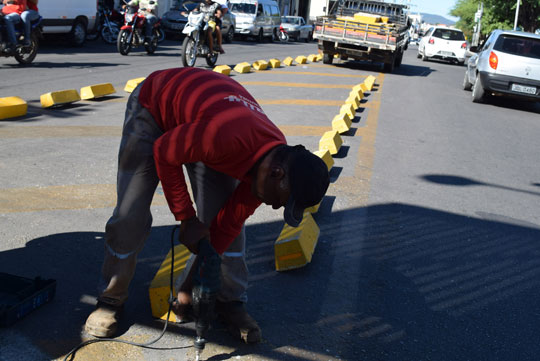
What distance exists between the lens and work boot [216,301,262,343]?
10.5ft

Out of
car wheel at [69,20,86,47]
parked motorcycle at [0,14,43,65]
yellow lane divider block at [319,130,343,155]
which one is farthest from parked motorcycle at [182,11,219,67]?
yellow lane divider block at [319,130,343,155]

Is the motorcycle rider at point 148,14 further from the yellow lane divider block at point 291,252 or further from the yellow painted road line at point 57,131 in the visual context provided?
the yellow lane divider block at point 291,252

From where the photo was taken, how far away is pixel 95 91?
10016 mm

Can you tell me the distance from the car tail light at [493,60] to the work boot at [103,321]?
40.3 feet

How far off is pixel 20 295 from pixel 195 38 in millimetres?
12191

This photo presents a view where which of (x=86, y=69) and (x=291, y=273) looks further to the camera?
(x=86, y=69)

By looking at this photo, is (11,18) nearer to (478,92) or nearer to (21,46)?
(21,46)

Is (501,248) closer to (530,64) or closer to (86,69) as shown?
(530,64)

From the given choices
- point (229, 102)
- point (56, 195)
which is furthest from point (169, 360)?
point (56, 195)

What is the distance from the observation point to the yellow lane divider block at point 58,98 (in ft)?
29.0

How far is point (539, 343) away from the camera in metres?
3.60

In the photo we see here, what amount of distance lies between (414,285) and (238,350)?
5.01 ft

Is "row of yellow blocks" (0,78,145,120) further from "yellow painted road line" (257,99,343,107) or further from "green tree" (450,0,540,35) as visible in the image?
"green tree" (450,0,540,35)

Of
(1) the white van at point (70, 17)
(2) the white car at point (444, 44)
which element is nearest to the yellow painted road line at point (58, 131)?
(1) the white van at point (70, 17)
